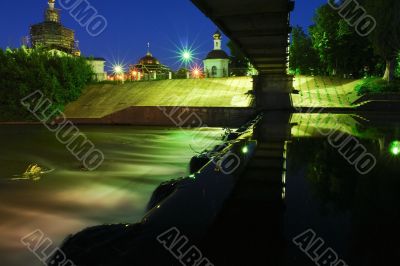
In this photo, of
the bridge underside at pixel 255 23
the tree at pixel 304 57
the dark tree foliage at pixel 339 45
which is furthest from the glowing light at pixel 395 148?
the tree at pixel 304 57

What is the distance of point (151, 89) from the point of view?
A: 45.8 m

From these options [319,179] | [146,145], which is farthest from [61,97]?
[319,179]

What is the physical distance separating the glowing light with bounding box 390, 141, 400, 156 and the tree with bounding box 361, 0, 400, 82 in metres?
23.5

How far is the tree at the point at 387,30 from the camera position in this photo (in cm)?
3294

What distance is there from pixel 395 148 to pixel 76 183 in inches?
529

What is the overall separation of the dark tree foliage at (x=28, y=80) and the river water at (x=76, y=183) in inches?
590

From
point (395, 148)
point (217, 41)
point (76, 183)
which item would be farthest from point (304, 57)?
point (76, 183)

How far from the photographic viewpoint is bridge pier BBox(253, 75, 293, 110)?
30.9 metres

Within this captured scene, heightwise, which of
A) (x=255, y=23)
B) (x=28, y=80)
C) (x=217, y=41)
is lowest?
(x=255, y=23)

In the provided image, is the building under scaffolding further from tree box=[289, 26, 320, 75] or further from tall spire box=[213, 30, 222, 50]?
tree box=[289, 26, 320, 75]

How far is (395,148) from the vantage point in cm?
1334

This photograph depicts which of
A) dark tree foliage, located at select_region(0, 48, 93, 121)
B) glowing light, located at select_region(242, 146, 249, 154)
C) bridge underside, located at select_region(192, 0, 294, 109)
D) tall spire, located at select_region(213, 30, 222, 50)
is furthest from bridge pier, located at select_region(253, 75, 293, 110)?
tall spire, located at select_region(213, 30, 222, 50)

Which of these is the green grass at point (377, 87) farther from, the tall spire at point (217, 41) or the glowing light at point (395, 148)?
the tall spire at point (217, 41)

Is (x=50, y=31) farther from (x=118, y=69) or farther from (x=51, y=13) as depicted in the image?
(x=118, y=69)
